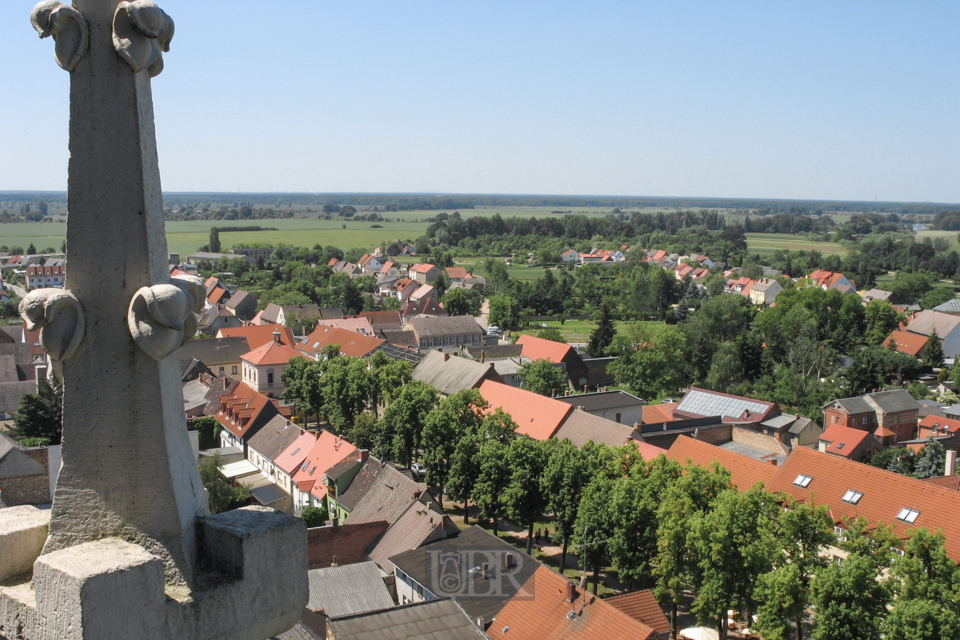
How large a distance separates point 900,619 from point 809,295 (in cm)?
7675

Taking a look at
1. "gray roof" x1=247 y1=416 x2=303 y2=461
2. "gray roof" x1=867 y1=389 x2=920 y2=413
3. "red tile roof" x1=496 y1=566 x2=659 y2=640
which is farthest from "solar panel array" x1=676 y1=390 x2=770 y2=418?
"red tile roof" x1=496 y1=566 x2=659 y2=640

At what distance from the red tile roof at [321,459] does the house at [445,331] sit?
121 ft

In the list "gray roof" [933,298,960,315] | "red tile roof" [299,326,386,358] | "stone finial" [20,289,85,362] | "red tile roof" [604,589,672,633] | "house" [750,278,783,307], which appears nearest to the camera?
"stone finial" [20,289,85,362]

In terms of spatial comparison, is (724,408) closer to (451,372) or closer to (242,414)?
(451,372)

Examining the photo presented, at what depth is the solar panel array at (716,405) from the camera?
52019mm

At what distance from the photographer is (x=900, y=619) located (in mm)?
20016

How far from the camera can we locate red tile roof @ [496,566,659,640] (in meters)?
20.6

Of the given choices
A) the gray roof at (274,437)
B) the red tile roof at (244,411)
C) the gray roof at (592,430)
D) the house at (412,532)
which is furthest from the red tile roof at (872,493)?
the red tile roof at (244,411)

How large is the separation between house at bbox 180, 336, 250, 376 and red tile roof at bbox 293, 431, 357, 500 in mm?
30539

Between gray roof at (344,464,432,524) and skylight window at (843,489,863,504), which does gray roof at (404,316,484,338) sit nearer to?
gray roof at (344,464,432,524)

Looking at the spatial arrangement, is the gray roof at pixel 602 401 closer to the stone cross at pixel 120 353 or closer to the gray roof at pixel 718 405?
the gray roof at pixel 718 405

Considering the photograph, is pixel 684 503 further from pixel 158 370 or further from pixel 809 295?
pixel 809 295

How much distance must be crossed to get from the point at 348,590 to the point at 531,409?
72.5 ft

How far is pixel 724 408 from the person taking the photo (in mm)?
53094
